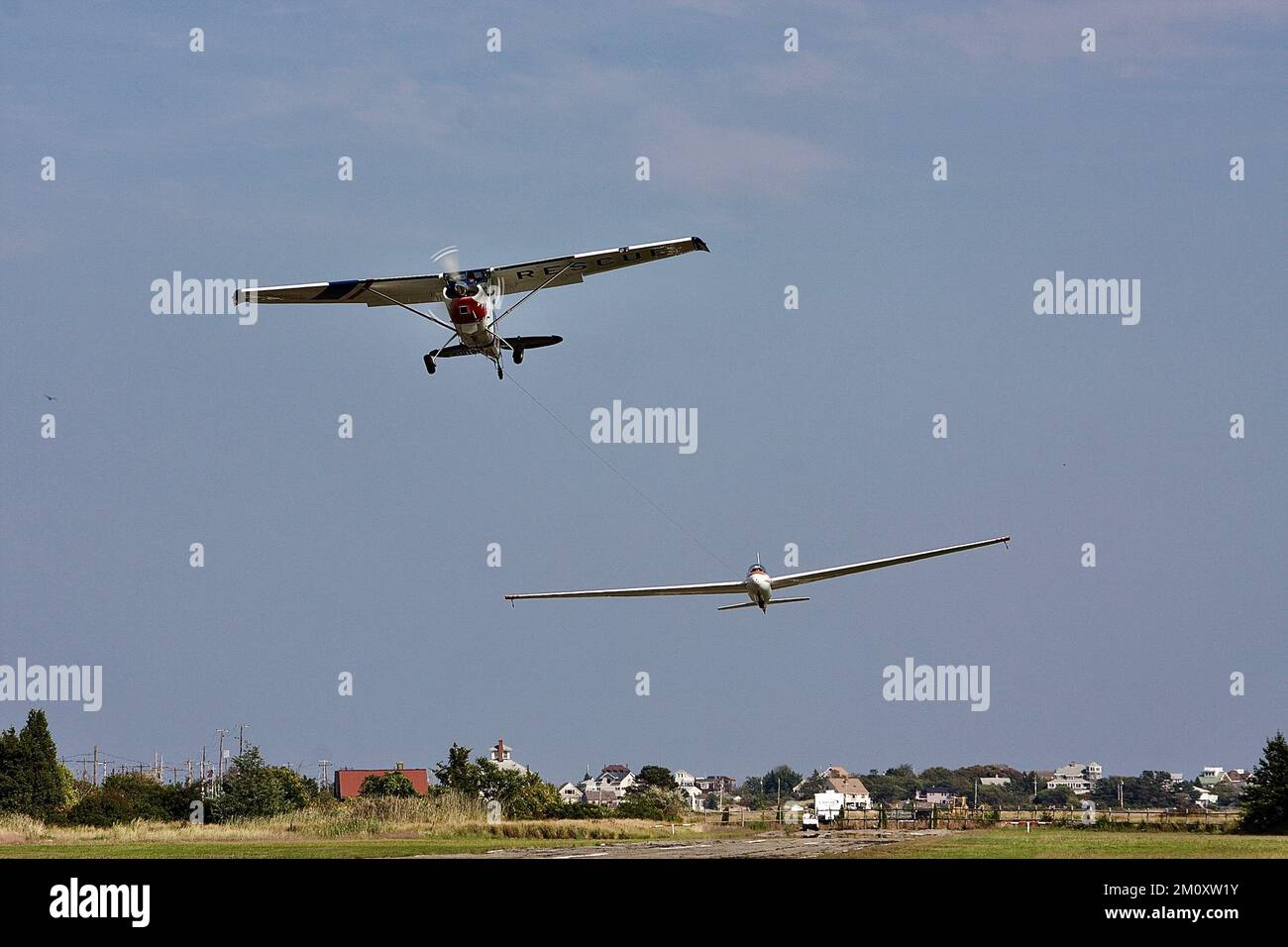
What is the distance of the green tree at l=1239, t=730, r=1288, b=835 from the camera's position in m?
58.2

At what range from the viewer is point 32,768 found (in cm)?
6962

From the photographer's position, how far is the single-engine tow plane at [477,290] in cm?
4481

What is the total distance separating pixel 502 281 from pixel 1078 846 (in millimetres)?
23523

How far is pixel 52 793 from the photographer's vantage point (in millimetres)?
67875

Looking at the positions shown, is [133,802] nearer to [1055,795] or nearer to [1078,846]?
[1078,846]

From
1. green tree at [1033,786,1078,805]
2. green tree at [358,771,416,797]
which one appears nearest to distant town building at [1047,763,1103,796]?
green tree at [1033,786,1078,805]

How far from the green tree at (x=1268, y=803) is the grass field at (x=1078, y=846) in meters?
2.61

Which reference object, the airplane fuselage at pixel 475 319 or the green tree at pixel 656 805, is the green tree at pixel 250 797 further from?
the airplane fuselage at pixel 475 319

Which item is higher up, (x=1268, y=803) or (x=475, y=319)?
(x=475, y=319)

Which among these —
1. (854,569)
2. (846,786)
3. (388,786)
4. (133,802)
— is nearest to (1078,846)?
(854,569)

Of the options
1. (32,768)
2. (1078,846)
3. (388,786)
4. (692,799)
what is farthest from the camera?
(692,799)

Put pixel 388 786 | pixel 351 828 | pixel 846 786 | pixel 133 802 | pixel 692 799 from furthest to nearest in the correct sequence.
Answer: pixel 846 786 < pixel 692 799 < pixel 388 786 < pixel 133 802 < pixel 351 828

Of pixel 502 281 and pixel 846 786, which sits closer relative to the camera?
pixel 502 281
